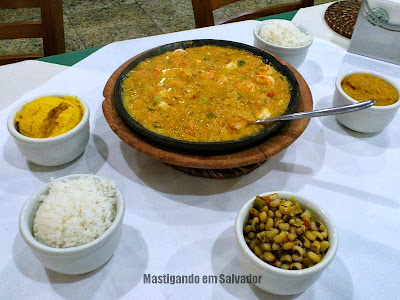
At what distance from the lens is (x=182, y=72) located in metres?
1.93

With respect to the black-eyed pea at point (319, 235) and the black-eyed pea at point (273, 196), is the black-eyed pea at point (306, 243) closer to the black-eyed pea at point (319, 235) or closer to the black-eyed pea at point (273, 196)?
the black-eyed pea at point (319, 235)

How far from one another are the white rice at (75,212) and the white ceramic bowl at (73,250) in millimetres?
29

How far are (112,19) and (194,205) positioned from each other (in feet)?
14.8

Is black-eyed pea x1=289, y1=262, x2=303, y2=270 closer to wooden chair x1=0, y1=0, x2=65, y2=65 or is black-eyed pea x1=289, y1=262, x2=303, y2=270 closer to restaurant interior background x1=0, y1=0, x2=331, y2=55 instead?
wooden chair x1=0, y1=0, x2=65, y2=65

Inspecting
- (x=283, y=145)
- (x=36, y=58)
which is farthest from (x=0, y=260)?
(x=36, y=58)

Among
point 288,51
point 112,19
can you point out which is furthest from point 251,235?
point 112,19

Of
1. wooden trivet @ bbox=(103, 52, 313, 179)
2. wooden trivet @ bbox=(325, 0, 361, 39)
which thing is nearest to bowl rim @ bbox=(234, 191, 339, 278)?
wooden trivet @ bbox=(103, 52, 313, 179)

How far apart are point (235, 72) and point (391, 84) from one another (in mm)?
799

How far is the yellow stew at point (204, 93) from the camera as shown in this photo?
1.64 metres

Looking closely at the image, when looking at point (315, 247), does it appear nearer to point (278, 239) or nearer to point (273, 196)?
point (278, 239)

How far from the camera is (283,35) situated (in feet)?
7.50

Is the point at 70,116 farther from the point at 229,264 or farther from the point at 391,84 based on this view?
the point at 391,84

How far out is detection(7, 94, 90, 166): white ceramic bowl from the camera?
157 centimetres

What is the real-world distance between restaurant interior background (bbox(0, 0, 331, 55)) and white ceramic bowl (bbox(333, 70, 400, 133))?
143 inches
